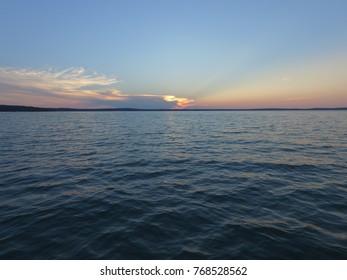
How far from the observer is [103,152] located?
79.3ft

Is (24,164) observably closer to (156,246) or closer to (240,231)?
(156,246)

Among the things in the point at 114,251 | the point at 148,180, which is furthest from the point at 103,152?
the point at 114,251

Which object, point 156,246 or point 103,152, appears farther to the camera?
point 103,152

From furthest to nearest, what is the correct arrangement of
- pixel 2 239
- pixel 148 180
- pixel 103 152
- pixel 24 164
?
pixel 103 152
pixel 24 164
pixel 148 180
pixel 2 239


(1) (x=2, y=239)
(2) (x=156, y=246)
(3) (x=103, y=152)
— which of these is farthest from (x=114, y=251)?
(3) (x=103, y=152)

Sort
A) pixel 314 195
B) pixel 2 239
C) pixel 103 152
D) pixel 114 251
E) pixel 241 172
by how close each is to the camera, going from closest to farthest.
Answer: pixel 114 251, pixel 2 239, pixel 314 195, pixel 241 172, pixel 103 152

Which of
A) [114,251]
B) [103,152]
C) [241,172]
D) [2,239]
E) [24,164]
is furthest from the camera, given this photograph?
[103,152]

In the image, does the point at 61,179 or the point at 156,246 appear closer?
the point at 156,246

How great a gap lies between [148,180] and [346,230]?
10.7m

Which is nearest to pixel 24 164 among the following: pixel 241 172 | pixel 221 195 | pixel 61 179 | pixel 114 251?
pixel 61 179

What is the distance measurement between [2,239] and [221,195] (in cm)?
1004

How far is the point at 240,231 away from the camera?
8.05 m

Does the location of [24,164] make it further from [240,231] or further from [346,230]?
[346,230]
